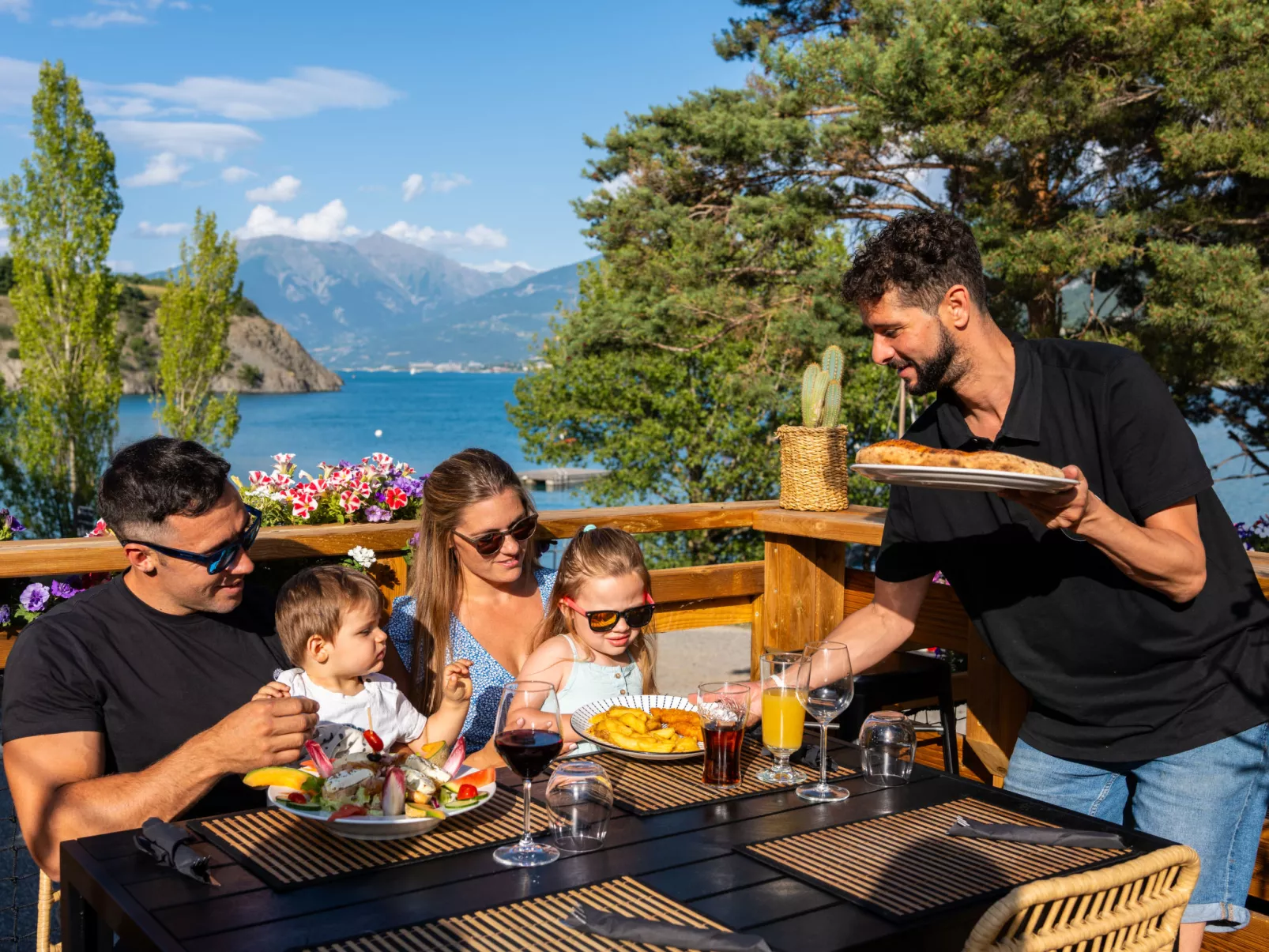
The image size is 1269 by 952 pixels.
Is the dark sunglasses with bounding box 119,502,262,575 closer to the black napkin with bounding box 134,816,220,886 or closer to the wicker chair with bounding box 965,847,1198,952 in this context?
the black napkin with bounding box 134,816,220,886

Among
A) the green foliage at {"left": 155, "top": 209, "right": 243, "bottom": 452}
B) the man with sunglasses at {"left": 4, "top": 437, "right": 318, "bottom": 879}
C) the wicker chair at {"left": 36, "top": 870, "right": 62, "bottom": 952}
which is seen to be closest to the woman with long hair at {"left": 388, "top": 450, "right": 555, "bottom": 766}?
the man with sunglasses at {"left": 4, "top": 437, "right": 318, "bottom": 879}

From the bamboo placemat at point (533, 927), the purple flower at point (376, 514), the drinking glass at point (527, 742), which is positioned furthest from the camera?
the purple flower at point (376, 514)

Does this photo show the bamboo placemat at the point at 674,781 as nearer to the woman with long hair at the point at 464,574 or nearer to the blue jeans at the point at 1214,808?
the blue jeans at the point at 1214,808

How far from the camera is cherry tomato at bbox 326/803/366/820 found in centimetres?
169

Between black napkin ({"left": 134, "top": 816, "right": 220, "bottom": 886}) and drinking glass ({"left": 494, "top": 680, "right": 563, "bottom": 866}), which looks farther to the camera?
drinking glass ({"left": 494, "top": 680, "right": 563, "bottom": 866})

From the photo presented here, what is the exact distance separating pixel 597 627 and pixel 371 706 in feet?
1.84

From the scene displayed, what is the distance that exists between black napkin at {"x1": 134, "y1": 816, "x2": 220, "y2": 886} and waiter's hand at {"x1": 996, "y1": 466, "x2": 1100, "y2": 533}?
1.41m

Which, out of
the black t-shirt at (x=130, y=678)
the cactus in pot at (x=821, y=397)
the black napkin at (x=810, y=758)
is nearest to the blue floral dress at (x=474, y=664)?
the black t-shirt at (x=130, y=678)

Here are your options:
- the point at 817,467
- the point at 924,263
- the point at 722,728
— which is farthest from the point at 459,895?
the point at 817,467

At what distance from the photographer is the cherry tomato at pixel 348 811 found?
169 centimetres

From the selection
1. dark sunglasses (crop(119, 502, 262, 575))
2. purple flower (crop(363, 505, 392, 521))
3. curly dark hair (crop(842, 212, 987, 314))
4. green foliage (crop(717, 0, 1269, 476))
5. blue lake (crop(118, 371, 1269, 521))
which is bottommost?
blue lake (crop(118, 371, 1269, 521))

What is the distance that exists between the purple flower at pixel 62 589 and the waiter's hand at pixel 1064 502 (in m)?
2.55

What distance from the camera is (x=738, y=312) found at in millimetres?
10453

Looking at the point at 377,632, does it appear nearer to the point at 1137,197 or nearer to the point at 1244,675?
the point at 1244,675
